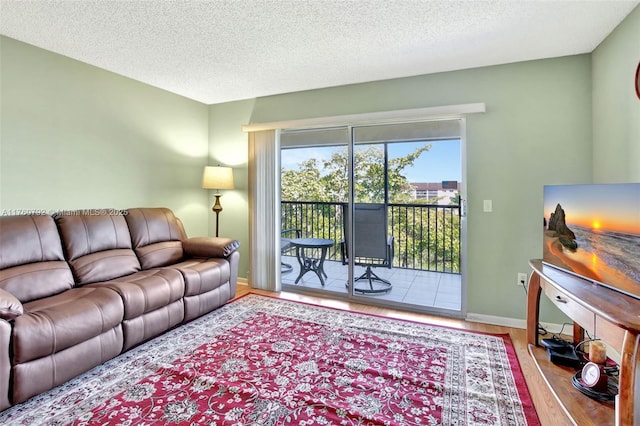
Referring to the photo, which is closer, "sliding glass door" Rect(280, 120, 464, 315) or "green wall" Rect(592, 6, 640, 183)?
"green wall" Rect(592, 6, 640, 183)

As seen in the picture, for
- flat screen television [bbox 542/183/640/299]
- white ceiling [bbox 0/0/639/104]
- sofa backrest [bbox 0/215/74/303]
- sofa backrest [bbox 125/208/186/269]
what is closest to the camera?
flat screen television [bbox 542/183/640/299]

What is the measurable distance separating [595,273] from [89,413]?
9.60ft

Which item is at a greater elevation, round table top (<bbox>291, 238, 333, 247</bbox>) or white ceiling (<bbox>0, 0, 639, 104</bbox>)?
white ceiling (<bbox>0, 0, 639, 104</bbox>)

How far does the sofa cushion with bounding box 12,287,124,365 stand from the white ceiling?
6.32 ft

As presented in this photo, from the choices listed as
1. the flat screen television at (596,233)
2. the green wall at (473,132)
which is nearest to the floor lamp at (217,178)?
the green wall at (473,132)

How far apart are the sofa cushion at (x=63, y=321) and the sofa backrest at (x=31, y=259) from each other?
0.12 metres

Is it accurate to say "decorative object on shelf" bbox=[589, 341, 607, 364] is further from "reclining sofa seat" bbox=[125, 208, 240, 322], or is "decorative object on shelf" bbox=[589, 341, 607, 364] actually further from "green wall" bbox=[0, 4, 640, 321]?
"reclining sofa seat" bbox=[125, 208, 240, 322]

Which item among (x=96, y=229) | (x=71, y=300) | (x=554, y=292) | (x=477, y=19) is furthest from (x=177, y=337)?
(x=477, y=19)

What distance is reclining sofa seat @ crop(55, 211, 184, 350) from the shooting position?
230 centimetres

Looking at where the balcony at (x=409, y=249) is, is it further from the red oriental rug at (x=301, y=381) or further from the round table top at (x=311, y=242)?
the red oriental rug at (x=301, y=381)

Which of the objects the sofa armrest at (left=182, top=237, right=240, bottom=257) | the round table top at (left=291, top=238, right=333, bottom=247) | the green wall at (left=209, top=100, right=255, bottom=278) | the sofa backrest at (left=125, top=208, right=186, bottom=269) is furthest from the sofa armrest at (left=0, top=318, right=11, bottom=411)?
the round table top at (left=291, top=238, right=333, bottom=247)

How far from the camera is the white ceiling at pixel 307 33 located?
1.99 m

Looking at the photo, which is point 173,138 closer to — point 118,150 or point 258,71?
point 118,150

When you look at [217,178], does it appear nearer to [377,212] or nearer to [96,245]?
[96,245]
